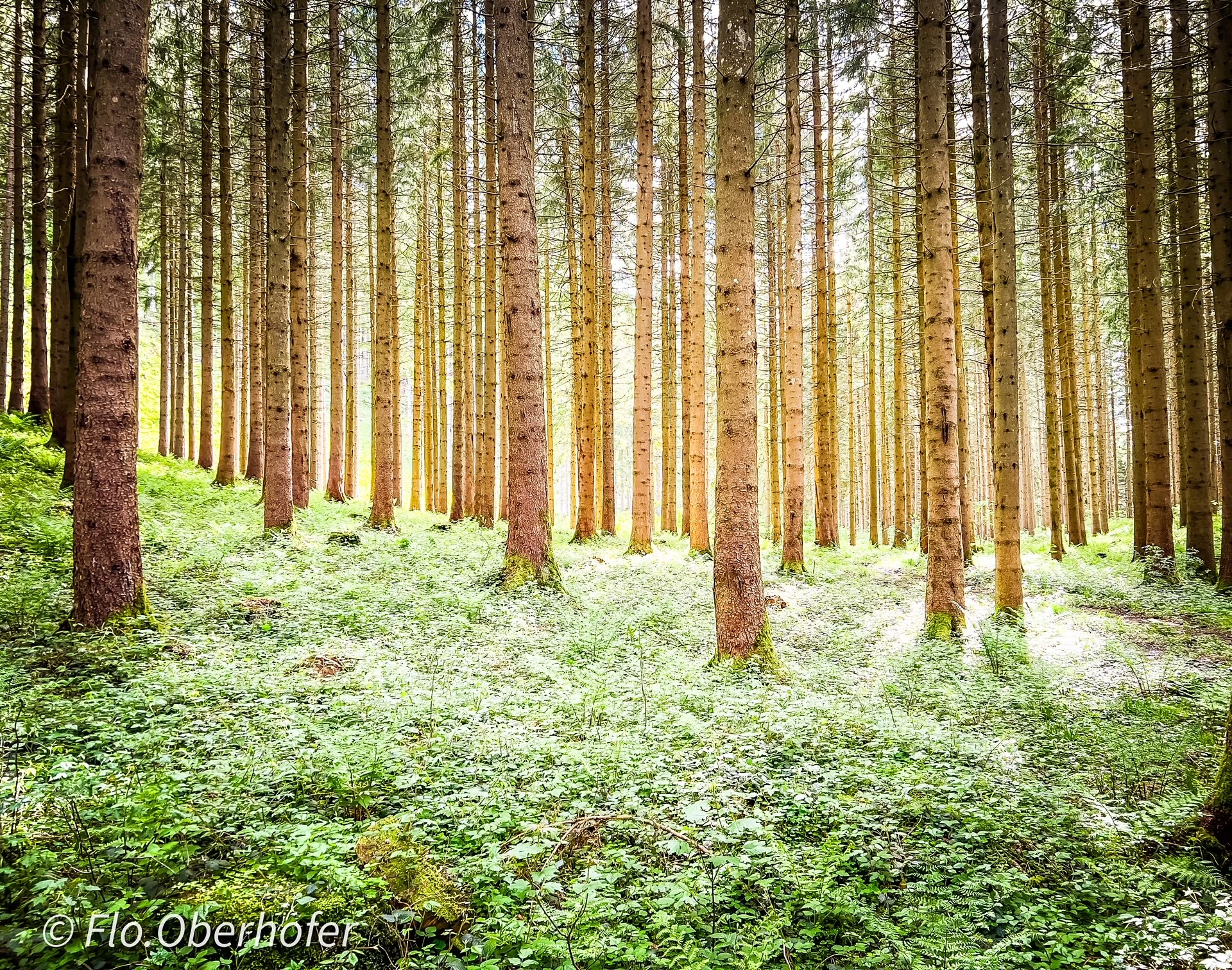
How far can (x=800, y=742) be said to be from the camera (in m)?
4.59

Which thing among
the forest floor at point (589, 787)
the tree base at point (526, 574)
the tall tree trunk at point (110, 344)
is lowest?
the forest floor at point (589, 787)

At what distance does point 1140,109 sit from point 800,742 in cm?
1392

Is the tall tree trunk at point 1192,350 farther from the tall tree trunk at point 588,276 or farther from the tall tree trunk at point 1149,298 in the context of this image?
the tall tree trunk at point 588,276

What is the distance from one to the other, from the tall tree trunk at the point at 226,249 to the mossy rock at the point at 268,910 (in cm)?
1542

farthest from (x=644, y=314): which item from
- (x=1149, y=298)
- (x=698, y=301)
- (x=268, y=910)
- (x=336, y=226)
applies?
(x=268, y=910)

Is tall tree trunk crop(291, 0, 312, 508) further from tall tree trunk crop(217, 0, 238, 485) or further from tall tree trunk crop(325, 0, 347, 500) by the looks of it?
tall tree trunk crop(217, 0, 238, 485)

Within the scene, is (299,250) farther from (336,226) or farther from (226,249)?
(226,249)

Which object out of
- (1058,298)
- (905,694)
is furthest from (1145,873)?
(1058,298)

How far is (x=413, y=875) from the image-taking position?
9.73 ft

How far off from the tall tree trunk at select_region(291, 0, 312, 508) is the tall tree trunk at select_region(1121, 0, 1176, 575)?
15.6 metres

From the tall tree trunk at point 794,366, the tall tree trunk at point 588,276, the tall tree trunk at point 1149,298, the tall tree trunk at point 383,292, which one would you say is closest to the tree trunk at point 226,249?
the tall tree trunk at point 383,292

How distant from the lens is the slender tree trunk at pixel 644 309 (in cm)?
1391

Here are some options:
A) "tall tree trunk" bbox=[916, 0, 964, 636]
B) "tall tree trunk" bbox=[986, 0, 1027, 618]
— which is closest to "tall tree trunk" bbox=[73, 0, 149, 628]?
"tall tree trunk" bbox=[916, 0, 964, 636]

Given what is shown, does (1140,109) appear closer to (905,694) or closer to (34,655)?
(905,694)
